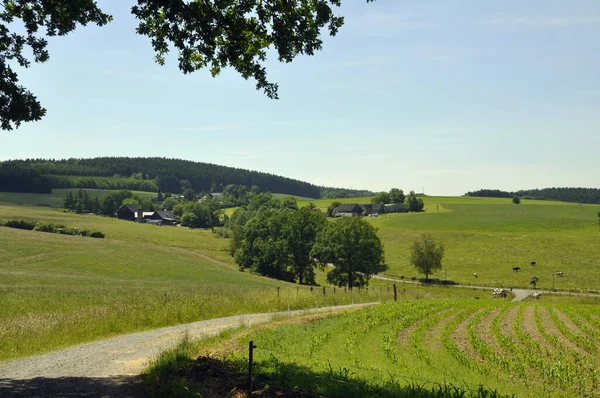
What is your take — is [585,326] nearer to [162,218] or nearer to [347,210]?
[162,218]

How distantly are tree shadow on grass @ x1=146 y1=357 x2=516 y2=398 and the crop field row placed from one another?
0.06 meters

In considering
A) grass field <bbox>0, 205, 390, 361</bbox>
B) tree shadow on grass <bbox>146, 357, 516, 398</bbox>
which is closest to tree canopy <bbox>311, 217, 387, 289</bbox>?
grass field <bbox>0, 205, 390, 361</bbox>

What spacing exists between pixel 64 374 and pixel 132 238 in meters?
85.9

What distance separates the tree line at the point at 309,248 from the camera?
244 ft

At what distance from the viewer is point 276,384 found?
1102cm

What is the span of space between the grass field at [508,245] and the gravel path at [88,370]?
74536mm

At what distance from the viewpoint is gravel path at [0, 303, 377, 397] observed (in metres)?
11.4

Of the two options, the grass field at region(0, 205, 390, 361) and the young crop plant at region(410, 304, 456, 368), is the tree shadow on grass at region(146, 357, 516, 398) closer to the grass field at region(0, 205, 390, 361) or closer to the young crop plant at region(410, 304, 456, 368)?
the young crop plant at region(410, 304, 456, 368)

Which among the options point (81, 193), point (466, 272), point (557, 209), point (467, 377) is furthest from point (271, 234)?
point (557, 209)

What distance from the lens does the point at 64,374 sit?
13.1 metres

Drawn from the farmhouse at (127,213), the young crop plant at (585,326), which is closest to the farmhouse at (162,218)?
the farmhouse at (127,213)

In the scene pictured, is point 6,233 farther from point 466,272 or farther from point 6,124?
point 466,272

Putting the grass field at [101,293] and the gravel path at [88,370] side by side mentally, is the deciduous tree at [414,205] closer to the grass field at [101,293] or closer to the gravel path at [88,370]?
the grass field at [101,293]

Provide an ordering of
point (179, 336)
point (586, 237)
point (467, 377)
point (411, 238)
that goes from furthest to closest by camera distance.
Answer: point (411, 238) → point (586, 237) → point (179, 336) → point (467, 377)
